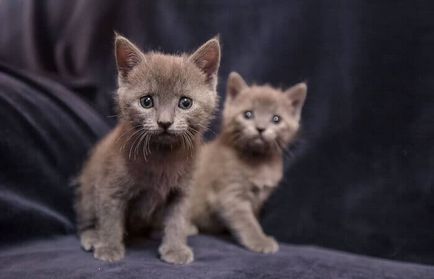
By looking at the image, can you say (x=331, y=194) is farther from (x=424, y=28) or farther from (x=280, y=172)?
(x=424, y=28)

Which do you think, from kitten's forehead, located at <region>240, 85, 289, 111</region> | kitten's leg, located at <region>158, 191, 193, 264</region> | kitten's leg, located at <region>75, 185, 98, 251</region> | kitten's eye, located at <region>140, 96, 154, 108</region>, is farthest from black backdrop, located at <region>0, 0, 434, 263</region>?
kitten's eye, located at <region>140, 96, 154, 108</region>

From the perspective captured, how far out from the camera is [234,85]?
74.7 inches

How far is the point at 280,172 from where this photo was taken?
75.9 inches

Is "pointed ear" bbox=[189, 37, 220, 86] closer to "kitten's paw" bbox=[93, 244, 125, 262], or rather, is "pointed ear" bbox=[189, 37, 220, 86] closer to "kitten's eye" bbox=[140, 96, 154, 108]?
"kitten's eye" bbox=[140, 96, 154, 108]

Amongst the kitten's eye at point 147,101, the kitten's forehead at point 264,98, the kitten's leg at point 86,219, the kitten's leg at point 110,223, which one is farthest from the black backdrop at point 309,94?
the kitten's eye at point 147,101

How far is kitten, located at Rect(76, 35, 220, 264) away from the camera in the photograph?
55.6 inches

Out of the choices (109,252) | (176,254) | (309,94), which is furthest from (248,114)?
A: (109,252)

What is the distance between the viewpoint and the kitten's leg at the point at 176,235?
4.99ft

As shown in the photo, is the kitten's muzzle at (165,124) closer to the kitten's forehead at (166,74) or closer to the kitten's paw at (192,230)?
the kitten's forehead at (166,74)

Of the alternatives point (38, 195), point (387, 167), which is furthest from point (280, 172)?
point (38, 195)

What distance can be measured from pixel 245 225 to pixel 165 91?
24.1 inches

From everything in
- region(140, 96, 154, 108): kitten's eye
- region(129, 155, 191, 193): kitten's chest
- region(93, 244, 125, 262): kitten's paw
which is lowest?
region(93, 244, 125, 262): kitten's paw

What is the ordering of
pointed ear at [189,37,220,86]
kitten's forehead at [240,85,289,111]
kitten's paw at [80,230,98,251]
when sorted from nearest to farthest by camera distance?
pointed ear at [189,37,220,86], kitten's paw at [80,230,98,251], kitten's forehead at [240,85,289,111]

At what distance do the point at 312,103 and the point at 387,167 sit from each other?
0.37 metres
